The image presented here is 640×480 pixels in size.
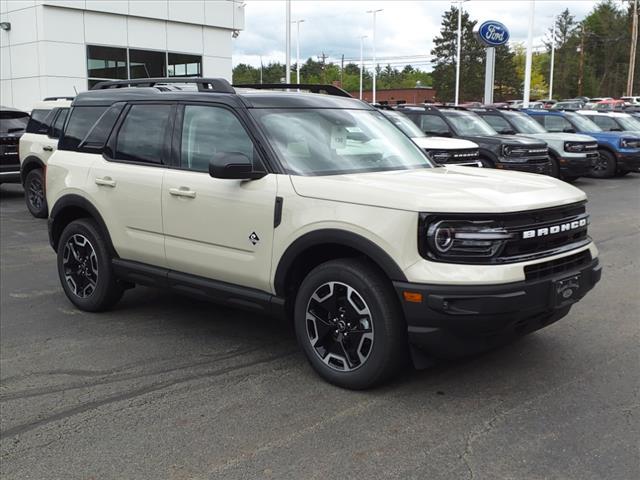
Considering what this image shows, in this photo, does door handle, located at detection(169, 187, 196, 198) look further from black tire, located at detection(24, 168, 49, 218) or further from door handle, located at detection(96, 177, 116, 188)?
black tire, located at detection(24, 168, 49, 218)

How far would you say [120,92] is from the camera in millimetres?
5684

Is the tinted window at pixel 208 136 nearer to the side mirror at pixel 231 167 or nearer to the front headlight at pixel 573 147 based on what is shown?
the side mirror at pixel 231 167

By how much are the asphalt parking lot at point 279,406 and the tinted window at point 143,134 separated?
139cm

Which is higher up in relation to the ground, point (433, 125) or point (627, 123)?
point (627, 123)

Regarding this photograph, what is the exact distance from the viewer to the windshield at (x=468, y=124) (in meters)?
15.1

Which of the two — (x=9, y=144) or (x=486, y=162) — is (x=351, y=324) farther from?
(x=9, y=144)

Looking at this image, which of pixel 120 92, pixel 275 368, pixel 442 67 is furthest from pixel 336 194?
pixel 442 67

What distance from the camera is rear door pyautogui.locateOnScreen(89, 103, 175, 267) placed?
5137 mm

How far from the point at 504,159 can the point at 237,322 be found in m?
9.79

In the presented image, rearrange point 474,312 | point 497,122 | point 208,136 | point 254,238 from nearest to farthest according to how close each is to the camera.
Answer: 1. point 474,312
2. point 254,238
3. point 208,136
4. point 497,122

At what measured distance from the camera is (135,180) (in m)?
5.25

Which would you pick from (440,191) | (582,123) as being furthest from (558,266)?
(582,123)

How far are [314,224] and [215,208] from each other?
33.8 inches

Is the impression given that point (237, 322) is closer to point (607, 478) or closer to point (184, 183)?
point (184, 183)
